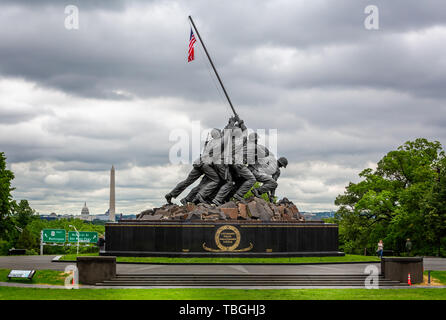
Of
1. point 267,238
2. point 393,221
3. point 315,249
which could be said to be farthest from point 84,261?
point 393,221

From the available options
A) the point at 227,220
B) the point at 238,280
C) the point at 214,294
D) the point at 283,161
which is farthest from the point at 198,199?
the point at 214,294

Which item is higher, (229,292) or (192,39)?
(192,39)

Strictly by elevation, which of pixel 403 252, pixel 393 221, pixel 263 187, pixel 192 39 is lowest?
pixel 403 252

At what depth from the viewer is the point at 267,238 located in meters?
29.0

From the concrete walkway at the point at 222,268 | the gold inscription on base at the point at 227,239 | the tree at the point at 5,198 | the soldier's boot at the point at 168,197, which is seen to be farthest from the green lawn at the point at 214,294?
the tree at the point at 5,198

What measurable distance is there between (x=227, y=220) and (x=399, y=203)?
24.3 meters

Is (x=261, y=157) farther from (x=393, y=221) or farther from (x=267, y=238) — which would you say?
(x=393, y=221)

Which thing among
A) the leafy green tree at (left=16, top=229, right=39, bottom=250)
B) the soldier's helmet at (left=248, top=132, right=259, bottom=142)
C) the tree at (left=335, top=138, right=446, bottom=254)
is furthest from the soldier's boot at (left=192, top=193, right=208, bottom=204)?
the leafy green tree at (left=16, top=229, right=39, bottom=250)

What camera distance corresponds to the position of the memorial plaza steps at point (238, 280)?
20.2m

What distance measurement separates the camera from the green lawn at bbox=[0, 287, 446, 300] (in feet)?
56.2

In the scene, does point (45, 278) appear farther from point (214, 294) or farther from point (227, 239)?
point (227, 239)

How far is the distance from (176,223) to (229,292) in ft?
35.8

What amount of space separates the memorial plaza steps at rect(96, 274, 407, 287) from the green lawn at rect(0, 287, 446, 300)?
1.37 meters

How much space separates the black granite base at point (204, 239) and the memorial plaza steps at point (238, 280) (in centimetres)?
724
